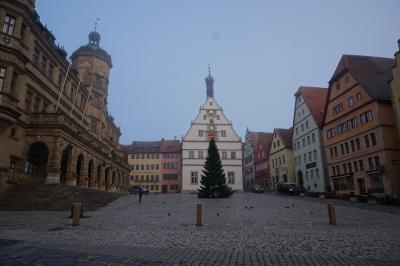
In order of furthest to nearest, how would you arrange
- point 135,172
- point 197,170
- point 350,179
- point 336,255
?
point 135,172 < point 197,170 < point 350,179 < point 336,255

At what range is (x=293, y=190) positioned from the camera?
41.1 m

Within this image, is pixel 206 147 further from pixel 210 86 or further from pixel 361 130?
pixel 361 130

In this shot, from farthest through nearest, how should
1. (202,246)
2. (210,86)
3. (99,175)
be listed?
(210,86) → (99,175) → (202,246)

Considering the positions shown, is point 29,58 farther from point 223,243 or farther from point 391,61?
point 391,61

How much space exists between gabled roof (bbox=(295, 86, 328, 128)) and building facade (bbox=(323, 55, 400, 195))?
3.04 metres

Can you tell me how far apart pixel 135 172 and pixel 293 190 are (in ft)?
171

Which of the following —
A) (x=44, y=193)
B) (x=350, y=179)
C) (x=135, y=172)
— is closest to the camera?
(x=44, y=193)

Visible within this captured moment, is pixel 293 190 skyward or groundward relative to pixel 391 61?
groundward

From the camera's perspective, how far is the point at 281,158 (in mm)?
57906

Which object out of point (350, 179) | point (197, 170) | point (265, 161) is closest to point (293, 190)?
point (350, 179)

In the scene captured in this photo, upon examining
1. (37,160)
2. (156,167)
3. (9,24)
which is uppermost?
(9,24)

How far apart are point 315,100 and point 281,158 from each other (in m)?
14.0

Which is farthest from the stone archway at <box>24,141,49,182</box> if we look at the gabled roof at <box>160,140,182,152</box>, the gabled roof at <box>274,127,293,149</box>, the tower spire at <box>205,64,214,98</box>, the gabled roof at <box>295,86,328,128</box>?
the gabled roof at <box>160,140,182,152</box>

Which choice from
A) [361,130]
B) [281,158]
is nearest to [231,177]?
[281,158]
